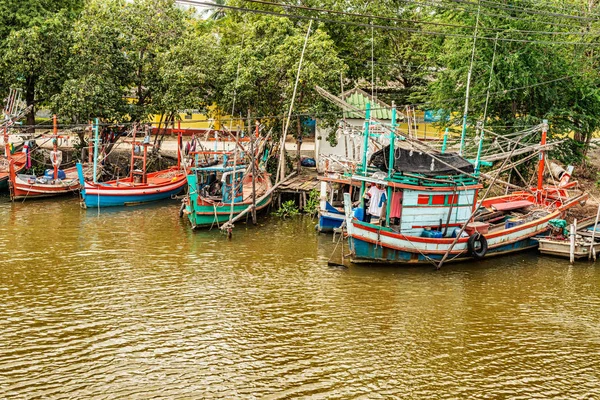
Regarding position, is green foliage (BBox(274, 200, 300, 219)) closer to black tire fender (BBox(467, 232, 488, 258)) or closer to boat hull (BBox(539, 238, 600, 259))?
black tire fender (BBox(467, 232, 488, 258))

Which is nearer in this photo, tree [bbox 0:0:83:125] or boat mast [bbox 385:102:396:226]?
boat mast [bbox 385:102:396:226]

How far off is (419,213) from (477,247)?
248 centimetres

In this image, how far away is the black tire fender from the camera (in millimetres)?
21719

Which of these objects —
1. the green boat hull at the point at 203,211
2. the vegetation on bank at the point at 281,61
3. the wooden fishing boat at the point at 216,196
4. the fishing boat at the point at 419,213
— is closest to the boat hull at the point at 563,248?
the fishing boat at the point at 419,213

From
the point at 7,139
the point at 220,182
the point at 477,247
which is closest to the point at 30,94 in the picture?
the point at 7,139

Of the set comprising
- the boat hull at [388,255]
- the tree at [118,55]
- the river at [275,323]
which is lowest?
the river at [275,323]

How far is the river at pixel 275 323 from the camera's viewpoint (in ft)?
43.7

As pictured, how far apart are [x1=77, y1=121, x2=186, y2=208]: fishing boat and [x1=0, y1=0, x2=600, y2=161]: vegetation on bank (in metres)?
3.56

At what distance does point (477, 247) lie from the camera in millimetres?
21938

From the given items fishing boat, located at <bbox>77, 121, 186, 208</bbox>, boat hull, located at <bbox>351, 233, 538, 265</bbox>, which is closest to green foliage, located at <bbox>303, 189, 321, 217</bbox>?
fishing boat, located at <bbox>77, 121, 186, 208</bbox>

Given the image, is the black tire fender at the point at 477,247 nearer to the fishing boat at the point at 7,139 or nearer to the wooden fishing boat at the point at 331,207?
the wooden fishing boat at the point at 331,207

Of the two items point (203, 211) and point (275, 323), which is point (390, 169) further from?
point (203, 211)

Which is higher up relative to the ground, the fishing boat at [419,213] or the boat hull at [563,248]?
the fishing boat at [419,213]

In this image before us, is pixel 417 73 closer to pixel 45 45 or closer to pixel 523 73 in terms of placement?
pixel 523 73
